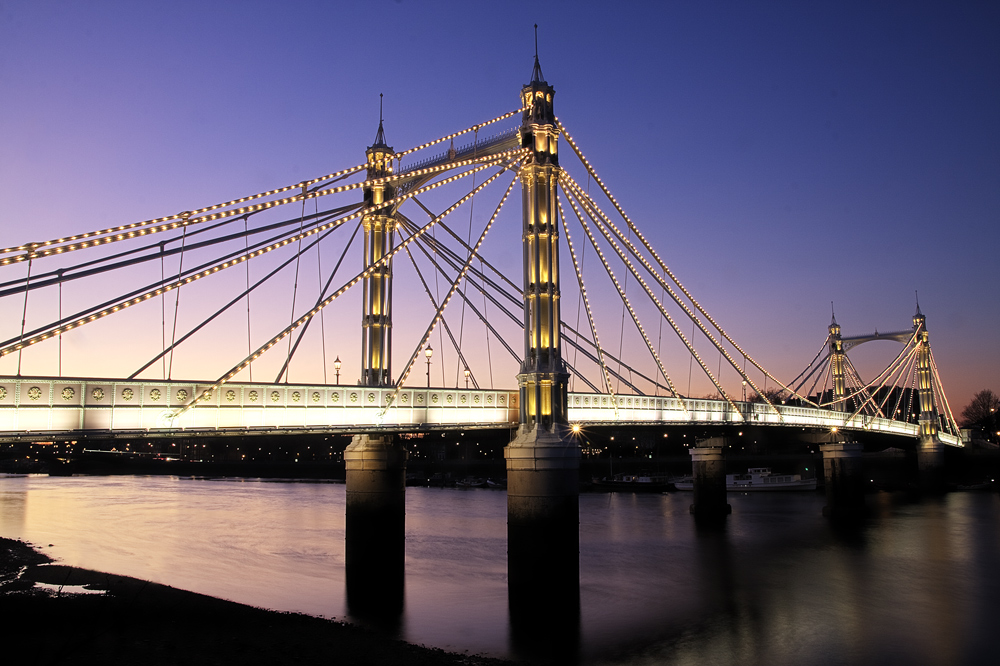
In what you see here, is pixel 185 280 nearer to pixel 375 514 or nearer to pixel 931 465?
pixel 375 514

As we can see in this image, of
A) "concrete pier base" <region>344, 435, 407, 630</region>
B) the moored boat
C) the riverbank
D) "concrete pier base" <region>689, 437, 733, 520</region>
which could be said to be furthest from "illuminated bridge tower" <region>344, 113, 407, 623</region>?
the moored boat

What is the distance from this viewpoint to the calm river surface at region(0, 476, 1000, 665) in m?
24.7

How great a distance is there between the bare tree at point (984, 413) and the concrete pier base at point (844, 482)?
7503 cm

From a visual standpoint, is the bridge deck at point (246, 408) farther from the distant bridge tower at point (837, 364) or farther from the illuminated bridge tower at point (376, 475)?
the distant bridge tower at point (837, 364)

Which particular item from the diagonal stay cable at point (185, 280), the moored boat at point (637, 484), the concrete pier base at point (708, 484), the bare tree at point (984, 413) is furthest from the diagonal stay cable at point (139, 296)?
the bare tree at point (984, 413)

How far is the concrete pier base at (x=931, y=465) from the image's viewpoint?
8544 cm

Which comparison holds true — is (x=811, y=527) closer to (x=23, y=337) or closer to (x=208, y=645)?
(x=208, y=645)

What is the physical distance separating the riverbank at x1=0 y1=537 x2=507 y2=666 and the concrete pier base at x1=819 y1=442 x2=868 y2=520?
49.3 m

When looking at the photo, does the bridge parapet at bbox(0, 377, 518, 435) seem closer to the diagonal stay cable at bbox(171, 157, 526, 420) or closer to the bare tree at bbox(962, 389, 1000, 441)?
the diagonal stay cable at bbox(171, 157, 526, 420)

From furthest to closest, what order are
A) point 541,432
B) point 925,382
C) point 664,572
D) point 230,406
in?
1. point 925,382
2. point 664,572
3. point 541,432
4. point 230,406

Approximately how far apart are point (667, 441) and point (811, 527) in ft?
232

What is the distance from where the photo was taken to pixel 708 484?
2292 inches

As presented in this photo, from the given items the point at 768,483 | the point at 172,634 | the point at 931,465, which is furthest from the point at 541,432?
the point at 931,465

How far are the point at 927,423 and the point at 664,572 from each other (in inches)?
2633
